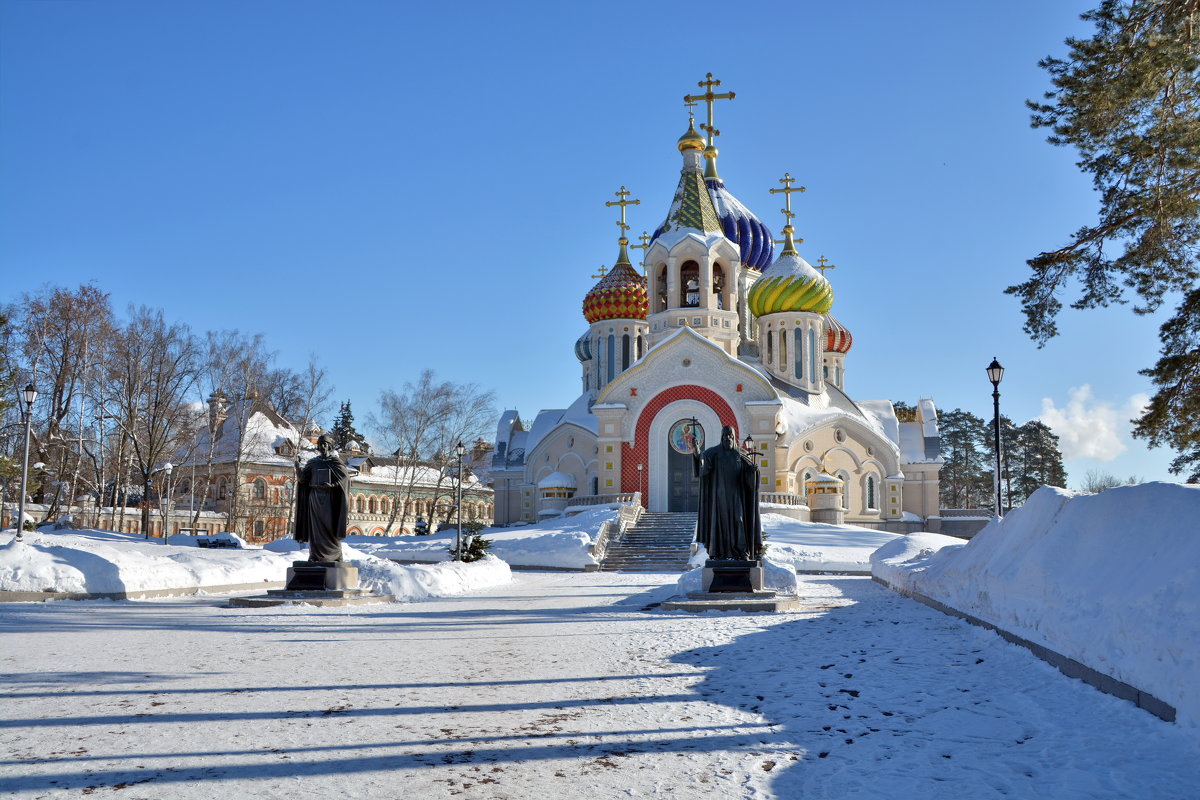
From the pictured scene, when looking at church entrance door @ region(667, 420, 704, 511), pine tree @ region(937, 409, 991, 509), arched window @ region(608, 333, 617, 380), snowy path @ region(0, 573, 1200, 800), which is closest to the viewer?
snowy path @ region(0, 573, 1200, 800)

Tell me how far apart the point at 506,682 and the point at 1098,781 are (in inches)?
162

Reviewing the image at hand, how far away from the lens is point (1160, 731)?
501 centimetres

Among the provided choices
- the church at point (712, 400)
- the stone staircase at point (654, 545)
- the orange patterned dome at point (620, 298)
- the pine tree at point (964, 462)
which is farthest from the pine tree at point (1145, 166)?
the pine tree at point (964, 462)

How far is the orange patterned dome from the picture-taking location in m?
45.0

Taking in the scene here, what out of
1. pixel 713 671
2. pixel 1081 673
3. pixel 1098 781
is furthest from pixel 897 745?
pixel 713 671

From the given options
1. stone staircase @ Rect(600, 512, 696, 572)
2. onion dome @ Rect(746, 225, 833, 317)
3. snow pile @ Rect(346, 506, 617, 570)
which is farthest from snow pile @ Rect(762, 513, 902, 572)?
onion dome @ Rect(746, 225, 833, 317)

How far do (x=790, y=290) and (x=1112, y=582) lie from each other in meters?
35.9

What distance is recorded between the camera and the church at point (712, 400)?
36.1 metres

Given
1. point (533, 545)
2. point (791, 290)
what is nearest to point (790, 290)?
point (791, 290)

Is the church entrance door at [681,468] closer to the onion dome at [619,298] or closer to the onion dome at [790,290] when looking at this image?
the onion dome at [790,290]

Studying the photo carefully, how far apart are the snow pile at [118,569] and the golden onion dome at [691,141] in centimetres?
3056

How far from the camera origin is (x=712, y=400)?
3616 centimetres

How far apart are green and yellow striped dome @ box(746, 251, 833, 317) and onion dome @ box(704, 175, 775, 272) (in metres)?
4.20

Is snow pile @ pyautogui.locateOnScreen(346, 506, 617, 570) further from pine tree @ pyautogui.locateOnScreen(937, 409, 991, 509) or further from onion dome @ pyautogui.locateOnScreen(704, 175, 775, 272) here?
pine tree @ pyautogui.locateOnScreen(937, 409, 991, 509)
